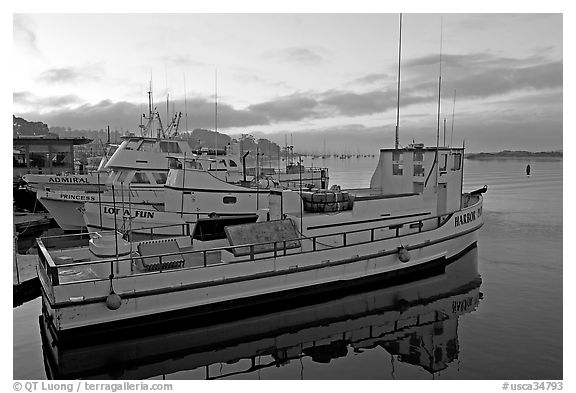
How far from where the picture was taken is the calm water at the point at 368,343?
353 inches

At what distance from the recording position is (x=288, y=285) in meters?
11.7

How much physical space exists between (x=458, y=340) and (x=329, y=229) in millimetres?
5240

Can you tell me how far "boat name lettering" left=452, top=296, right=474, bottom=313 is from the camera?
1235 cm

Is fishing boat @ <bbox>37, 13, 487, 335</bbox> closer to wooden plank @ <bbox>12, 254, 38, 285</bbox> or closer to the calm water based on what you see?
the calm water

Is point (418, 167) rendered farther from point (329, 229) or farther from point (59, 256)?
point (59, 256)

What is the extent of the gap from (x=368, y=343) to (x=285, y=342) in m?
1.98

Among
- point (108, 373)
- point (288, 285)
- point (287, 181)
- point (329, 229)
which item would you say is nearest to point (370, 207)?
point (329, 229)

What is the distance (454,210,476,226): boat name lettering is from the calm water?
8.17 ft

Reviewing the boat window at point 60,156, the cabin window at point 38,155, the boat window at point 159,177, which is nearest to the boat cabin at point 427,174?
the boat window at point 159,177

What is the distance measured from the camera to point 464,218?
16.3 m

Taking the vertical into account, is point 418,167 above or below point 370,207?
above

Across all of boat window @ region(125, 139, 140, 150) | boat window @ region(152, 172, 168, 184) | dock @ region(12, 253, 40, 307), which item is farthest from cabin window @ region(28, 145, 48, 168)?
dock @ region(12, 253, 40, 307)

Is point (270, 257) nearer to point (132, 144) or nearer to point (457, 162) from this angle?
point (457, 162)

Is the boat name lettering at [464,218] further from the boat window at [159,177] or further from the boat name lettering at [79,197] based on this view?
the boat name lettering at [79,197]
